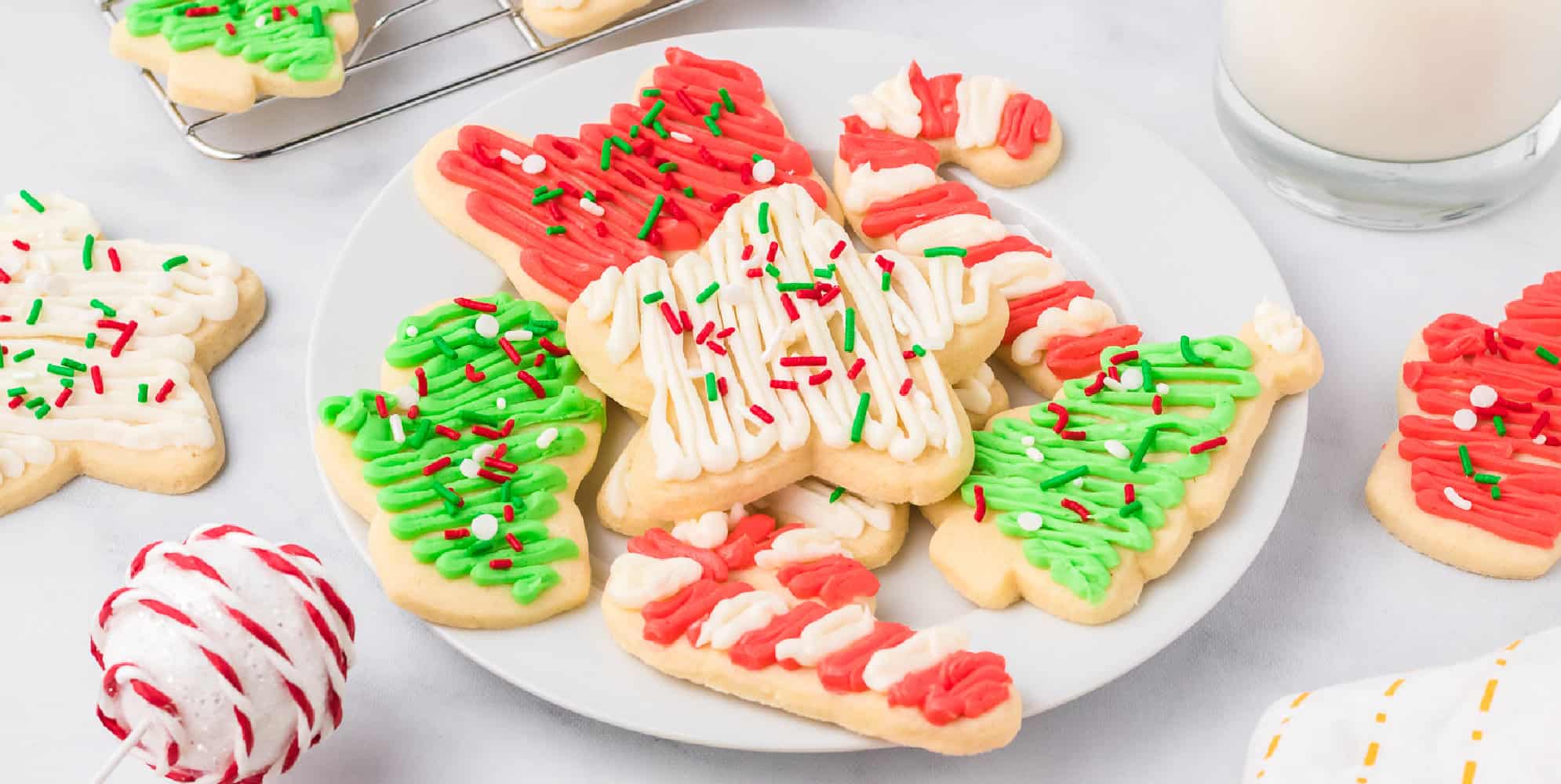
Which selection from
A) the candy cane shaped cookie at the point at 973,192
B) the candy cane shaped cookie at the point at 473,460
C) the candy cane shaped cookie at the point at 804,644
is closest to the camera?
the candy cane shaped cookie at the point at 804,644

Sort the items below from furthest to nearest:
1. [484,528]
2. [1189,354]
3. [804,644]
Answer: [1189,354] < [484,528] < [804,644]

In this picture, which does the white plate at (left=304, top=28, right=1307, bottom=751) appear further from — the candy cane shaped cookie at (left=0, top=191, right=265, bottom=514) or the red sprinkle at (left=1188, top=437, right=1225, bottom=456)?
the candy cane shaped cookie at (left=0, top=191, right=265, bottom=514)

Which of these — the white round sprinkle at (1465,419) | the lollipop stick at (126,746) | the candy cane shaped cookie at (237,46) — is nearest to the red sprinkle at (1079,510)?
the white round sprinkle at (1465,419)

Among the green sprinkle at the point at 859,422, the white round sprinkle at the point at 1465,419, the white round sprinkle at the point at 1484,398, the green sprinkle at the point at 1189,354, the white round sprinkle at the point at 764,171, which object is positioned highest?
the white round sprinkle at the point at 764,171

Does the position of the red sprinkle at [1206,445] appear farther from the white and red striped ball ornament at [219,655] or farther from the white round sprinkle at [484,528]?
the white and red striped ball ornament at [219,655]

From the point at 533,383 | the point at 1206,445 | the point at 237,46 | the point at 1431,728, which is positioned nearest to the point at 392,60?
the point at 237,46

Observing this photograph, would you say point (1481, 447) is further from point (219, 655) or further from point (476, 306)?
point (219, 655)

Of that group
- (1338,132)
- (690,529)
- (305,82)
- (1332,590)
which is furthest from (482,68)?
(1332,590)
